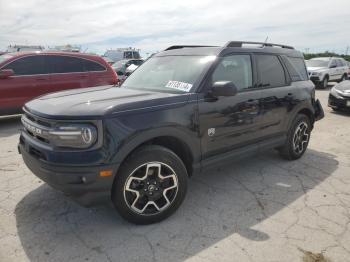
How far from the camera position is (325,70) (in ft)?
54.0

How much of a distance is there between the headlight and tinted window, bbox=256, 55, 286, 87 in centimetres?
248

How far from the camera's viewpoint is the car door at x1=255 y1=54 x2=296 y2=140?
4.30 meters

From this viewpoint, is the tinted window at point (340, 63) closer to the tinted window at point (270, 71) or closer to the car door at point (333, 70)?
the car door at point (333, 70)

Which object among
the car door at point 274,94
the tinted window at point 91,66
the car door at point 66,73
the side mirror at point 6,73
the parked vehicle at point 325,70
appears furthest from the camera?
the parked vehicle at point 325,70

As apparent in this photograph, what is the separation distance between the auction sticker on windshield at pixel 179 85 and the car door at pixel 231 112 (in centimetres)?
18

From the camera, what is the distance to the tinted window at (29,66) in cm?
738

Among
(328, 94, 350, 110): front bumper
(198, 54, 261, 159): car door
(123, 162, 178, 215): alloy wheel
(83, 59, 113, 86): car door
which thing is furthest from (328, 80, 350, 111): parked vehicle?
(123, 162, 178, 215): alloy wheel

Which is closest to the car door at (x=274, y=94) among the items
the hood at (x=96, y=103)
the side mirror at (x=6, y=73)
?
the hood at (x=96, y=103)

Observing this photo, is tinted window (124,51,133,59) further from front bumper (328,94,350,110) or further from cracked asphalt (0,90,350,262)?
cracked asphalt (0,90,350,262)

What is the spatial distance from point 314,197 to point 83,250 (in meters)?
2.71

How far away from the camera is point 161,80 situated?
3857 mm

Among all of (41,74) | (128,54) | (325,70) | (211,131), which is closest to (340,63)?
(325,70)

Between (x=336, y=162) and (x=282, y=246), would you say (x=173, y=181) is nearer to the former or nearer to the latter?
(x=282, y=246)

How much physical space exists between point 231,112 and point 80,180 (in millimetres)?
1880
